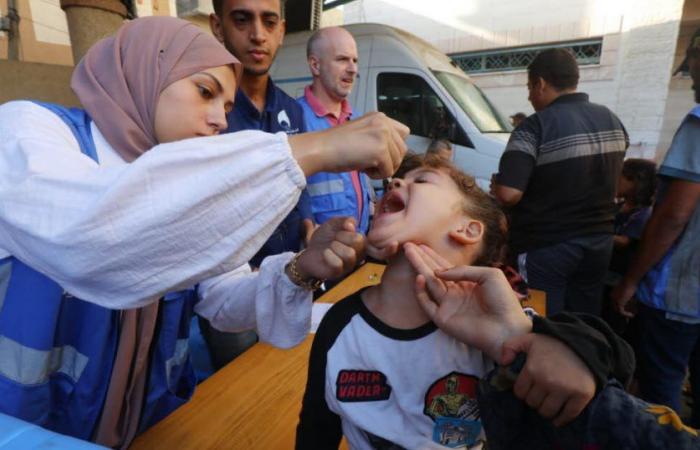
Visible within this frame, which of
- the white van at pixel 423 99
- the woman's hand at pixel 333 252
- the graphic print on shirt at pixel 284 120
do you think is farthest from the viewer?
the white van at pixel 423 99

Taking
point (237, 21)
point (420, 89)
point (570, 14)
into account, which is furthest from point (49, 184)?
point (570, 14)

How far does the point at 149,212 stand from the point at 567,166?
98.4 inches

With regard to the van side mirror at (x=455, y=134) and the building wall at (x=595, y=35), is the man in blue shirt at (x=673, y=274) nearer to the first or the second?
the van side mirror at (x=455, y=134)

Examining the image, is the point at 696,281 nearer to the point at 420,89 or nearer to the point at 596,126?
the point at 596,126

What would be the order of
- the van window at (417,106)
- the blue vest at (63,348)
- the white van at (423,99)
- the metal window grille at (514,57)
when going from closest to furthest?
the blue vest at (63,348), the white van at (423,99), the van window at (417,106), the metal window grille at (514,57)

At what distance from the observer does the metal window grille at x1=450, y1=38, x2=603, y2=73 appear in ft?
38.8

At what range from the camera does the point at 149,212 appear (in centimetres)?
69

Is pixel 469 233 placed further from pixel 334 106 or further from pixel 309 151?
pixel 334 106

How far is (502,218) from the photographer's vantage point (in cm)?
132

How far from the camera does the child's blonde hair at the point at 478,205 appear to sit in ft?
4.04

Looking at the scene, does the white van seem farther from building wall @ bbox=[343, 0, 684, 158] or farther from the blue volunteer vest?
building wall @ bbox=[343, 0, 684, 158]

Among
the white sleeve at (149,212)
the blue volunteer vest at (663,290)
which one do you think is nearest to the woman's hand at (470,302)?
the white sleeve at (149,212)

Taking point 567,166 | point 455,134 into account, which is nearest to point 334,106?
point 567,166

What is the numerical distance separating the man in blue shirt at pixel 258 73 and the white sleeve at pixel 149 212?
4.69 ft
